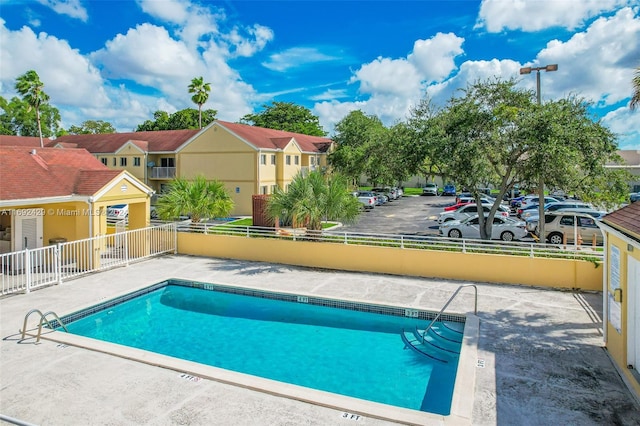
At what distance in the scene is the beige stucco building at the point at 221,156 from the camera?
34562 millimetres

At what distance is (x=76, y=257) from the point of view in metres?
16.0

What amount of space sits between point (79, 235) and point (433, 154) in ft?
47.3

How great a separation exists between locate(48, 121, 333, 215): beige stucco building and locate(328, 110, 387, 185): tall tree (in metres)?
2.37

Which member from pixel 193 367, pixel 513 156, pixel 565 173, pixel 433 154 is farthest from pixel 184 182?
pixel 565 173

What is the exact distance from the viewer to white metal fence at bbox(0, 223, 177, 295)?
46.1 feet

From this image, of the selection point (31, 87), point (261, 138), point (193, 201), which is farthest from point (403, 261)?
point (31, 87)

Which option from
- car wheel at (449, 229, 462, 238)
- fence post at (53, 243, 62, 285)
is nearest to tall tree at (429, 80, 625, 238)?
car wheel at (449, 229, 462, 238)

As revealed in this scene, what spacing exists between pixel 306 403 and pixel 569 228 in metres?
18.5

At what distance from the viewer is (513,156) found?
18.4 meters

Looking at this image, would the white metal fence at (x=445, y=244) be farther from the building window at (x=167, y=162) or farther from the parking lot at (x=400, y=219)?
the building window at (x=167, y=162)

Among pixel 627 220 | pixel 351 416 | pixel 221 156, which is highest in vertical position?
pixel 221 156

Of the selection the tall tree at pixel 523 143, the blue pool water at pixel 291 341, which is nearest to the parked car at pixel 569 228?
Result: the tall tree at pixel 523 143

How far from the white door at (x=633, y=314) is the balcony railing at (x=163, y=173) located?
35.9 metres

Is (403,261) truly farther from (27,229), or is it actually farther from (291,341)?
(27,229)
